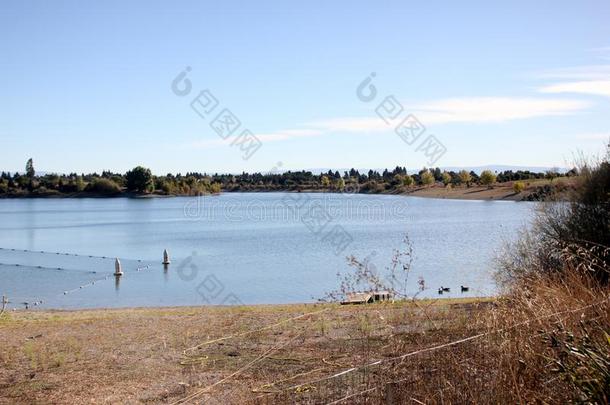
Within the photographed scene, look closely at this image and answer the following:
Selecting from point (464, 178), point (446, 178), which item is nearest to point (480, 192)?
point (464, 178)

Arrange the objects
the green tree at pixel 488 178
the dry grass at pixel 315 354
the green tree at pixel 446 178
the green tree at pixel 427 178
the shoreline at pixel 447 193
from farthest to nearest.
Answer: the green tree at pixel 427 178
the green tree at pixel 446 178
the green tree at pixel 488 178
the shoreline at pixel 447 193
the dry grass at pixel 315 354

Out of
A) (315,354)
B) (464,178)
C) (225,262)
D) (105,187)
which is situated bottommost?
(225,262)

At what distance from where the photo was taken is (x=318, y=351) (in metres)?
10.9

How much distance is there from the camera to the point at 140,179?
175 m

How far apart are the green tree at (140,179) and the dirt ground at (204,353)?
535 ft

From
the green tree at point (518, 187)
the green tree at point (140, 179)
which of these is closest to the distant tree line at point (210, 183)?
the green tree at point (140, 179)

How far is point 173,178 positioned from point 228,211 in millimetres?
85702

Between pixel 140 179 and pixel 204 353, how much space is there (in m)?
169

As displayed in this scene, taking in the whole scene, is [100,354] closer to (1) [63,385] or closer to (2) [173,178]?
(1) [63,385]

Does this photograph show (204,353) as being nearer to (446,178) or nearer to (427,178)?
(446,178)

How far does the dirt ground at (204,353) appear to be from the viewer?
29.8 ft

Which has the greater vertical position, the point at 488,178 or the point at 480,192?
the point at 488,178

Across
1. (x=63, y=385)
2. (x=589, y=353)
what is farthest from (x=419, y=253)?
(x=589, y=353)

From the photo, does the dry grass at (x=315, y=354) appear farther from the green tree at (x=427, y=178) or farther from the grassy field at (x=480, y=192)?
the green tree at (x=427, y=178)
